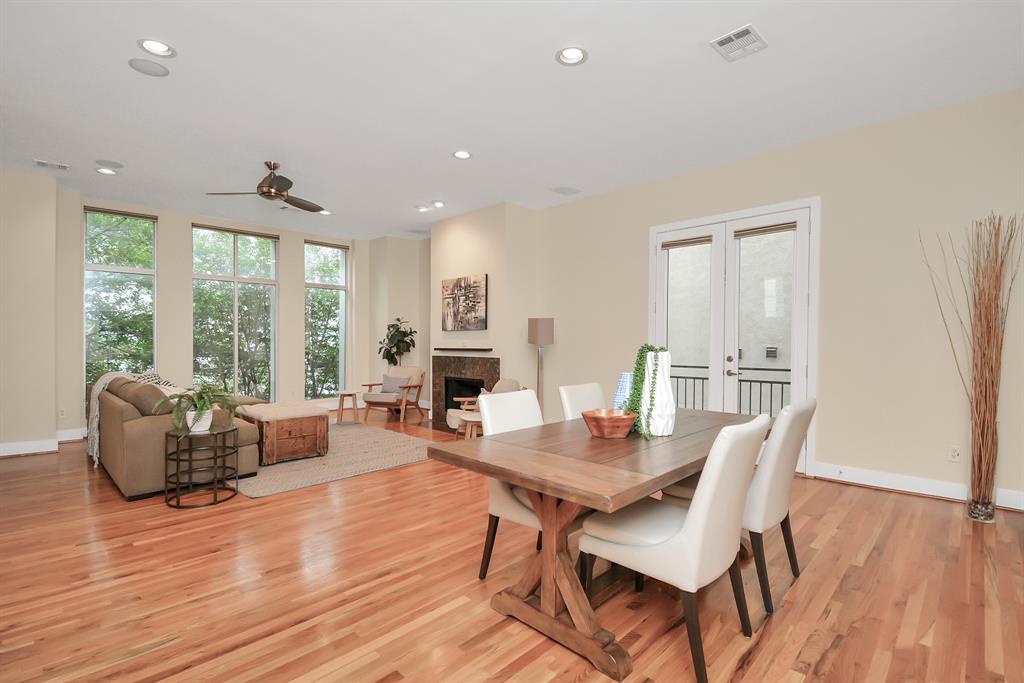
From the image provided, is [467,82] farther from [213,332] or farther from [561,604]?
[213,332]

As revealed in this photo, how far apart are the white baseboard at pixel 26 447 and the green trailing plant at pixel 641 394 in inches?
246

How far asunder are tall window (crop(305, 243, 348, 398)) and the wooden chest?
11.1 feet

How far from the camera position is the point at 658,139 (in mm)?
4211

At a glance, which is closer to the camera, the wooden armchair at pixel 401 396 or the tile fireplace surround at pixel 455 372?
the tile fireplace surround at pixel 455 372

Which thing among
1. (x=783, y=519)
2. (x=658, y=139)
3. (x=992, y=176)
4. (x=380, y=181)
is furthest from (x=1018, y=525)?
(x=380, y=181)

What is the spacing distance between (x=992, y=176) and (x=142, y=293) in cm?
885

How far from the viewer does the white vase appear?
12.1 feet

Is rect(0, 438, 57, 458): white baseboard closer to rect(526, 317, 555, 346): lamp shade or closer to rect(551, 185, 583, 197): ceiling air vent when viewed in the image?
rect(526, 317, 555, 346): lamp shade

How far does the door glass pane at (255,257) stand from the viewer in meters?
7.43

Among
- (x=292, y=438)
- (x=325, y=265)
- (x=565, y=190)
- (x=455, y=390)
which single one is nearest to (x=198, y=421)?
(x=292, y=438)

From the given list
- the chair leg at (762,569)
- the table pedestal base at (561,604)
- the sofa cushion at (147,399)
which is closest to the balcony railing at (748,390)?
the chair leg at (762,569)

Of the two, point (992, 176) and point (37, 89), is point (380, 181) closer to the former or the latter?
point (37, 89)

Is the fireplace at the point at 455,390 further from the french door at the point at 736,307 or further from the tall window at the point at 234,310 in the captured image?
the tall window at the point at 234,310

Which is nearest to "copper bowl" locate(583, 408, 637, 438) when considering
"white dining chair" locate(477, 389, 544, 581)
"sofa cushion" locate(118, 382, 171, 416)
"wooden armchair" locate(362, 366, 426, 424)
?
"white dining chair" locate(477, 389, 544, 581)
